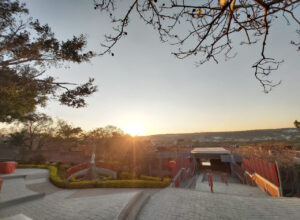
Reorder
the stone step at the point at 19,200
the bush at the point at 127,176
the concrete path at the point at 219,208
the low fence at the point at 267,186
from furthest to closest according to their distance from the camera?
the bush at the point at 127,176 → the low fence at the point at 267,186 → the stone step at the point at 19,200 → the concrete path at the point at 219,208

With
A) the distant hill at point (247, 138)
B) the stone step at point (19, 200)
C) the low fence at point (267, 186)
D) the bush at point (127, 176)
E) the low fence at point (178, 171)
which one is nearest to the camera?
the stone step at point (19, 200)

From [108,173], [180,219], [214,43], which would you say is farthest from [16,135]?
[214,43]

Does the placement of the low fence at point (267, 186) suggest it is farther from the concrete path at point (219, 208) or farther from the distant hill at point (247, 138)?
the distant hill at point (247, 138)

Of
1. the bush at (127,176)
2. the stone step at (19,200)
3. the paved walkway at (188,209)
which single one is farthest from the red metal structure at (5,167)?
the bush at (127,176)

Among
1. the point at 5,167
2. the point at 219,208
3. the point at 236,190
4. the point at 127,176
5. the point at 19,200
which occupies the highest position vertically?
the point at 5,167

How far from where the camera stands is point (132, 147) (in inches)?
692

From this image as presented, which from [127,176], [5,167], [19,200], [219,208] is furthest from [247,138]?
[5,167]

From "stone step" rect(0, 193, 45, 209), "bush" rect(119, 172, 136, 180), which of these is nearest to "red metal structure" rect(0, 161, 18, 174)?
"stone step" rect(0, 193, 45, 209)

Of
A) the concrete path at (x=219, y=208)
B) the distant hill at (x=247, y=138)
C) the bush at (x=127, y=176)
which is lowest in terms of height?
the distant hill at (x=247, y=138)

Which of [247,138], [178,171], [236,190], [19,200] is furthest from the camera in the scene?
[247,138]

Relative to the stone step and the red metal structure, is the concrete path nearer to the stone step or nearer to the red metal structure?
the stone step

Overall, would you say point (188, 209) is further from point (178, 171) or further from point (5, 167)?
point (5, 167)

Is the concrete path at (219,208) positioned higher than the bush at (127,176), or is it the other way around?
the concrete path at (219,208)

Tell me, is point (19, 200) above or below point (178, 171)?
above
